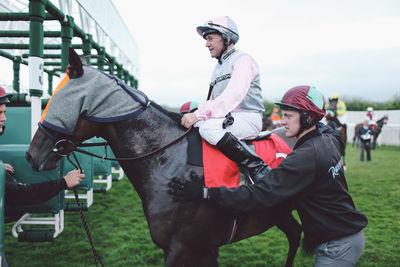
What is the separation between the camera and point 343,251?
1797 millimetres

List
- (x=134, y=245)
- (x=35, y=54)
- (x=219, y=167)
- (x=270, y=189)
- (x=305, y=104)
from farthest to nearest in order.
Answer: (x=134, y=245) < (x=35, y=54) < (x=219, y=167) < (x=305, y=104) < (x=270, y=189)

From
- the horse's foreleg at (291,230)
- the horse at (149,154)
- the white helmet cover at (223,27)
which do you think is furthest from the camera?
the horse's foreleg at (291,230)

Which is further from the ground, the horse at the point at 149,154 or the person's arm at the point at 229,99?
the person's arm at the point at 229,99

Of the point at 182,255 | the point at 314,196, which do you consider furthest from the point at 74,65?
the point at 314,196

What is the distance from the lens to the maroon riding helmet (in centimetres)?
191

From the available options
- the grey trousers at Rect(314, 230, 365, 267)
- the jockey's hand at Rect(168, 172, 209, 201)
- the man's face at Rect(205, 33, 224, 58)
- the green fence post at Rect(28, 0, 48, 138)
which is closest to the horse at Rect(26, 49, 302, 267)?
the jockey's hand at Rect(168, 172, 209, 201)

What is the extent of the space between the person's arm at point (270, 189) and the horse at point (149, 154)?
0.60ft

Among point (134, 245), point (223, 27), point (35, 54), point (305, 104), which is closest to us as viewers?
point (305, 104)

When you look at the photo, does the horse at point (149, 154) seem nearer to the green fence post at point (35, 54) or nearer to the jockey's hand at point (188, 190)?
the jockey's hand at point (188, 190)

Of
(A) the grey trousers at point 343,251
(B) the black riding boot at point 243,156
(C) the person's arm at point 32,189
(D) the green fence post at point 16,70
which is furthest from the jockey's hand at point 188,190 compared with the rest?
(D) the green fence post at point 16,70

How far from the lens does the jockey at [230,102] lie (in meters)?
2.03

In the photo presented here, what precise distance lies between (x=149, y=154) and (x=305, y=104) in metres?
Result: 1.09

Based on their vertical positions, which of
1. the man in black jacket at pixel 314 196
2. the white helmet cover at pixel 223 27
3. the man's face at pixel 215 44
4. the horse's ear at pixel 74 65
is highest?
the white helmet cover at pixel 223 27

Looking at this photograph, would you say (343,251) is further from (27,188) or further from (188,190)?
(27,188)
